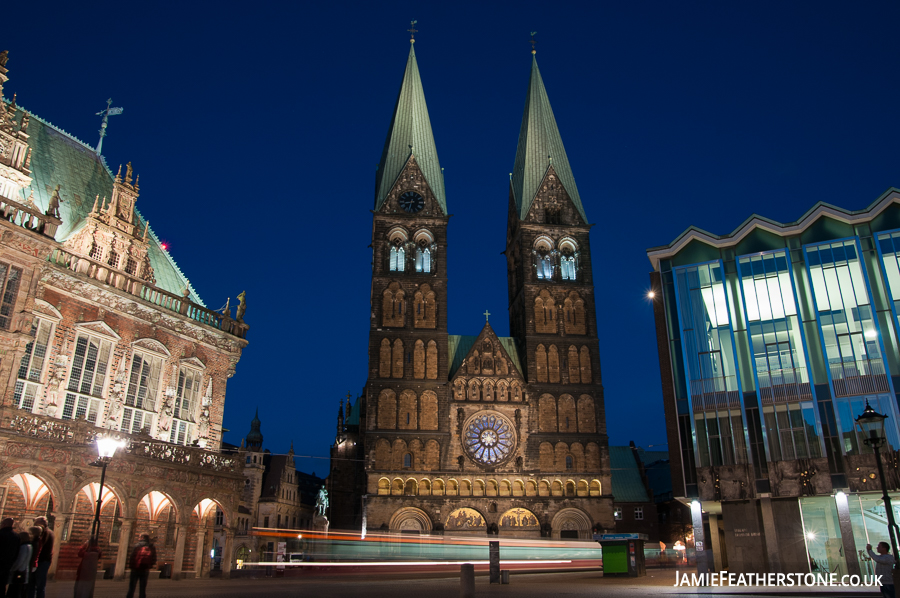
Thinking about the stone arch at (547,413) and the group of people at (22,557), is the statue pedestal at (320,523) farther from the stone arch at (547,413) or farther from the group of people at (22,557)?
the group of people at (22,557)

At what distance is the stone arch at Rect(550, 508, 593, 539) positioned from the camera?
164 feet

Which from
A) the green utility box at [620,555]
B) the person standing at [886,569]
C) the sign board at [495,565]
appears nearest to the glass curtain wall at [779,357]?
the green utility box at [620,555]

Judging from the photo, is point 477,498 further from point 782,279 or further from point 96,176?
point 96,176

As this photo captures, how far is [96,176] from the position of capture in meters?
30.2

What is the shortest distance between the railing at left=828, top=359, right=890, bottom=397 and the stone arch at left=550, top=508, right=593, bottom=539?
25.3 meters

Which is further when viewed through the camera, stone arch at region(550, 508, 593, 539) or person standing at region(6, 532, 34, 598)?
stone arch at region(550, 508, 593, 539)

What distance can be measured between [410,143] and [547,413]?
26.4 meters

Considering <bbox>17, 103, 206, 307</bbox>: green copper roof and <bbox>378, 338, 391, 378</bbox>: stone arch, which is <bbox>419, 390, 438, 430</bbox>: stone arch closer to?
<bbox>378, 338, 391, 378</bbox>: stone arch

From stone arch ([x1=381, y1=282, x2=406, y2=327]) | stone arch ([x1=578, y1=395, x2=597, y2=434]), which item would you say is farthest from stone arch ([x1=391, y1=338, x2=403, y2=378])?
stone arch ([x1=578, y1=395, x2=597, y2=434])

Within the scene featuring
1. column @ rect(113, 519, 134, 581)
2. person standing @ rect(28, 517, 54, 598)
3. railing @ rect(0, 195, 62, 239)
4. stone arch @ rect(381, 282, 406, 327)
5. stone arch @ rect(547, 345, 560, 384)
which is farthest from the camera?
stone arch @ rect(381, 282, 406, 327)

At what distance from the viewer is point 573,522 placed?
50.6m

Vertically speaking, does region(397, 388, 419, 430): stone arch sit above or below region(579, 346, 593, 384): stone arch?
below

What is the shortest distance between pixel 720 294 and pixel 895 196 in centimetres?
824

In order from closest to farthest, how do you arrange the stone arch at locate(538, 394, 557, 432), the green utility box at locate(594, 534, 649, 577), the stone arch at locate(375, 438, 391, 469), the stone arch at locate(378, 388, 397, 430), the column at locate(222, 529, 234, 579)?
the column at locate(222, 529, 234, 579)
the green utility box at locate(594, 534, 649, 577)
the stone arch at locate(375, 438, 391, 469)
the stone arch at locate(378, 388, 397, 430)
the stone arch at locate(538, 394, 557, 432)
